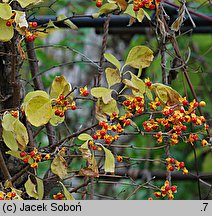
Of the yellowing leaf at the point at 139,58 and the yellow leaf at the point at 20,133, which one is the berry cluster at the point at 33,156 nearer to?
the yellow leaf at the point at 20,133

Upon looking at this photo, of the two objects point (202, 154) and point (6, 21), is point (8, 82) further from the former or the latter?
point (202, 154)

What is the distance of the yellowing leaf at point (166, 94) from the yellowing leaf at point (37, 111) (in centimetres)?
18

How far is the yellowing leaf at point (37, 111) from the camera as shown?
812 mm

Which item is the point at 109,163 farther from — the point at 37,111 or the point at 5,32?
the point at 5,32

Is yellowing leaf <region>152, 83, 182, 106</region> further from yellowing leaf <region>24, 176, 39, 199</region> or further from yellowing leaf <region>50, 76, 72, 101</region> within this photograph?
yellowing leaf <region>24, 176, 39, 199</region>

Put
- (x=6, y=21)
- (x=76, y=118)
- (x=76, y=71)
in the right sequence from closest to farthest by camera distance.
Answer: (x=6, y=21) < (x=76, y=118) < (x=76, y=71)

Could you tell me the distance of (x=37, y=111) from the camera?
0.81 meters

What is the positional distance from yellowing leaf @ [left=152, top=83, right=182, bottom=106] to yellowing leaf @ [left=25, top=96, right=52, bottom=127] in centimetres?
18

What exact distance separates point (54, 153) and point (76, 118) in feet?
4.33

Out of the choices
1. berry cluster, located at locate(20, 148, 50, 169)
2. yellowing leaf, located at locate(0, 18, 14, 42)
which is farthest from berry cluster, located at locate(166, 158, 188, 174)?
yellowing leaf, located at locate(0, 18, 14, 42)

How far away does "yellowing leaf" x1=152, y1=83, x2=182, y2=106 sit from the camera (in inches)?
34.6

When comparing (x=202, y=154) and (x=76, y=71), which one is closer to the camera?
(x=202, y=154)

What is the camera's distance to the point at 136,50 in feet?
2.96
